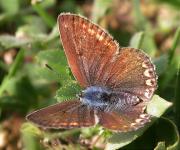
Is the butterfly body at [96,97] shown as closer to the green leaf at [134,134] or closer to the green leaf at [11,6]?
the green leaf at [134,134]

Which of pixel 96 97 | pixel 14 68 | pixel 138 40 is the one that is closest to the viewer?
pixel 96 97

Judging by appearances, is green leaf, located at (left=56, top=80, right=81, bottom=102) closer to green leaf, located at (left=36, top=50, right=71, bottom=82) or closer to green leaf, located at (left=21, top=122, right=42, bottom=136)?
green leaf, located at (left=36, top=50, right=71, bottom=82)

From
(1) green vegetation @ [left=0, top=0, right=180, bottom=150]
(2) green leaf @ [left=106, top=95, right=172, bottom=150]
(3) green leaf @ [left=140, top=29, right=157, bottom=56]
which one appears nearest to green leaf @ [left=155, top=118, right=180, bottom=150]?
(1) green vegetation @ [left=0, top=0, right=180, bottom=150]

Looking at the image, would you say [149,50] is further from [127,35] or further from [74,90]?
[74,90]

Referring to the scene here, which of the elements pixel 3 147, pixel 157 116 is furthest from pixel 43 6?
pixel 157 116

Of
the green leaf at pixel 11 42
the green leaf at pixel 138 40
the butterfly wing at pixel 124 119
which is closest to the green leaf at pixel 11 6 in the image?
the green leaf at pixel 11 42

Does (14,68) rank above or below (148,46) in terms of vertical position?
below

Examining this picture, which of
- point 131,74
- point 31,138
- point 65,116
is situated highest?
point 131,74

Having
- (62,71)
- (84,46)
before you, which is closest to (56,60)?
(62,71)

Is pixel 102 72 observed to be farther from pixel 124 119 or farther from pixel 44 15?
pixel 44 15
